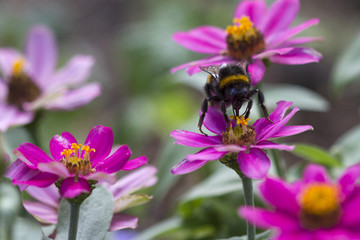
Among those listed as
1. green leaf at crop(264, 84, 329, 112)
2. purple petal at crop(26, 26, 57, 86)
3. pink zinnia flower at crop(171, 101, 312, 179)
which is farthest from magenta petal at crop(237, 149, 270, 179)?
purple petal at crop(26, 26, 57, 86)

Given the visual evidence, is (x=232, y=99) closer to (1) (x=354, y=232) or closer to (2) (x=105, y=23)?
(1) (x=354, y=232)

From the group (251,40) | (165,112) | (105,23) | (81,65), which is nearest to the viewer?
(251,40)

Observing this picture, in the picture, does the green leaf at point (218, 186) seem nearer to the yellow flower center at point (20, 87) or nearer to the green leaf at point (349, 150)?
the green leaf at point (349, 150)

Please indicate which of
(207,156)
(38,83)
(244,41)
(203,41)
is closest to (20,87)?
(38,83)

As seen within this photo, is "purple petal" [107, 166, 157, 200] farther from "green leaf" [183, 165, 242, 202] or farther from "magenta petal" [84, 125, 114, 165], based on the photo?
"green leaf" [183, 165, 242, 202]

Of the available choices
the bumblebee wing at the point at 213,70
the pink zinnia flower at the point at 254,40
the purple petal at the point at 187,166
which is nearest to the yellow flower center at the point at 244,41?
the pink zinnia flower at the point at 254,40

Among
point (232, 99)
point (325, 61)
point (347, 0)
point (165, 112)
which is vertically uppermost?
point (347, 0)

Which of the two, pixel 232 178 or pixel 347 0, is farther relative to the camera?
pixel 347 0

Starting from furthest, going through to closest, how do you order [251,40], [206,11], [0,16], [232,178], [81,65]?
[0,16]
[206,11]
[81,65]
[232,178]
[251,40]

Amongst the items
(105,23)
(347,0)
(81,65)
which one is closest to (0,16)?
(105,23)

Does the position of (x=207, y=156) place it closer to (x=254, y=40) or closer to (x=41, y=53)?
(x=254, y=40)
